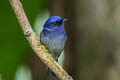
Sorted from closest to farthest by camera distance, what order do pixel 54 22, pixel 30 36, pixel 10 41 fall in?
pixel 30 36, pixel 10 41, pixel 54 22

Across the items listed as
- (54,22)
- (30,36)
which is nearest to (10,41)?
(30,36)

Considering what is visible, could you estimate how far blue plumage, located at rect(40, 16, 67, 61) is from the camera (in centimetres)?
336

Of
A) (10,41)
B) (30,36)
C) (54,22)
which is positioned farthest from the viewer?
(54,22)

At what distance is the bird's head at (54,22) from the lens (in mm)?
3379

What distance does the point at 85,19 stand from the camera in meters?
3.60

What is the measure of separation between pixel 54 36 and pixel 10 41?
0.94m

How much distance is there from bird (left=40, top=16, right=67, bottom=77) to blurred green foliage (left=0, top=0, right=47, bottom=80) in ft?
1.96

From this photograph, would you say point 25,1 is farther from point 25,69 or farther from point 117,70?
point 117,70

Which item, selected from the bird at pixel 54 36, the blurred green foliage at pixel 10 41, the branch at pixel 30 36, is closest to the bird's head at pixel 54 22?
the bird at pixel 54 36

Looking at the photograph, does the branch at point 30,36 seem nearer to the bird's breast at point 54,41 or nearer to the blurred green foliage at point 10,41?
the blurred green foliage at point 10,41

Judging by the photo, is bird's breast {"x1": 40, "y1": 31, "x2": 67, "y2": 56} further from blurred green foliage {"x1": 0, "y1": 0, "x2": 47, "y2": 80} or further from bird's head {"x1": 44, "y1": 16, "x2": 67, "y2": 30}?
blurred green foliage {"x1": 0, "y1": 0, "x2": 47, "y2": 80}

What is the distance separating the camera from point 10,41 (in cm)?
263

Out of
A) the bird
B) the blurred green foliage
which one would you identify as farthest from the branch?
the bird

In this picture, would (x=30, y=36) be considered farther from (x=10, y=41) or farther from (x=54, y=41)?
(x=54, y=41)
